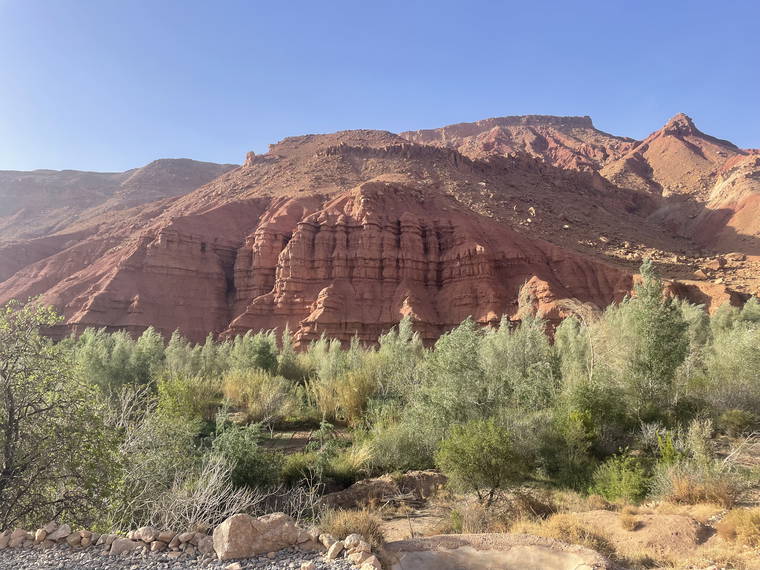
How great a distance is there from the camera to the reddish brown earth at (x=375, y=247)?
4381 centimetres

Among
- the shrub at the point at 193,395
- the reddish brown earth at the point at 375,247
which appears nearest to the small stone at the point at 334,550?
the shrub at the point at 193,395

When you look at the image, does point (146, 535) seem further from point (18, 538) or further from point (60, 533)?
point (18, 538)

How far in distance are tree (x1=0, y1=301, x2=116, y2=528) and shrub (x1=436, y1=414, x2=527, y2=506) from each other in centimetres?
641

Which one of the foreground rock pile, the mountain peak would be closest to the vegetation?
the foreground rock pile

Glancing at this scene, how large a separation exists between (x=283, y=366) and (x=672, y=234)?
6491 centimetres

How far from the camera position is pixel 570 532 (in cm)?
650

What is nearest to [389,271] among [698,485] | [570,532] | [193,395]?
[193,395]

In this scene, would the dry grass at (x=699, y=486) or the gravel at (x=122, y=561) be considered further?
the dry grass at (x=699, y=486)

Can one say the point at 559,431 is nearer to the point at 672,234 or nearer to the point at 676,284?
the point at 676,284

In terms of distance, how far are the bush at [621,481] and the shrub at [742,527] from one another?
2.17 meters

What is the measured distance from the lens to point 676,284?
126 feet

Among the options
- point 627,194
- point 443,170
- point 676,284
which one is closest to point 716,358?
point 676,284

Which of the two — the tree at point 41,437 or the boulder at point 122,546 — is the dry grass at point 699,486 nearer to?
the boulder at point 122,546

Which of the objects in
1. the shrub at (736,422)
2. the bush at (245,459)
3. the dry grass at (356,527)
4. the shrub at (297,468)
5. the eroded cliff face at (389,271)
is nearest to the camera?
the dry grass at (356,527)
